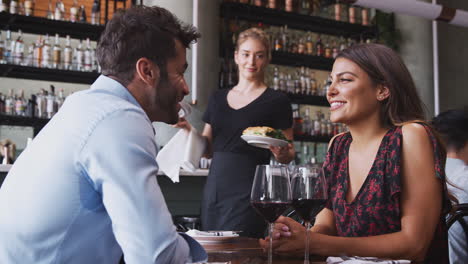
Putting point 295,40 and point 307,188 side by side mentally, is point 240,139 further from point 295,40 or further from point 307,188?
point 295,40

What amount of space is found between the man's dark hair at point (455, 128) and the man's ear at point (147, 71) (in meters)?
1.63

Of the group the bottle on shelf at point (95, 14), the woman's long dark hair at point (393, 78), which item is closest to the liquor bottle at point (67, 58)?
the bottle on shelf at point (95, 14)

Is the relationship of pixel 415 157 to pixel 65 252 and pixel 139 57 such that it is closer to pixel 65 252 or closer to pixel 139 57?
pixel 139 57

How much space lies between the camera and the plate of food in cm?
246

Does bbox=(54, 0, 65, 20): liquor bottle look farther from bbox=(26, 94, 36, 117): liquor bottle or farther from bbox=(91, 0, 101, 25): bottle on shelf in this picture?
bbox=(26, 94, 36, 117): liquor bottle

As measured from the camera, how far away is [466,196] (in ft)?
6.85

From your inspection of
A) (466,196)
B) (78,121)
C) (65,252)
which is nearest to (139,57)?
(78,121)

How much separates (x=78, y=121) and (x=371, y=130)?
1005mm

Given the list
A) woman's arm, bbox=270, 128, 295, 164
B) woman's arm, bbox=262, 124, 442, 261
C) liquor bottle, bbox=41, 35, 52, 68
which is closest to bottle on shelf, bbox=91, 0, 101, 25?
liquor bottle, bbox=41, 35, 52, 68

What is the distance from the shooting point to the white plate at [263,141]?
2.45 meters

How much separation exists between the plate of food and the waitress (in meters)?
0.06

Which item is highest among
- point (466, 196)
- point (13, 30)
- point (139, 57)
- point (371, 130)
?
point (13, 30)

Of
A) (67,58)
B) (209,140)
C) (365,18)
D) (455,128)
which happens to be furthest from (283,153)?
(365,18)

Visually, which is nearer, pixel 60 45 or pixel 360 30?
pixel 60 45
